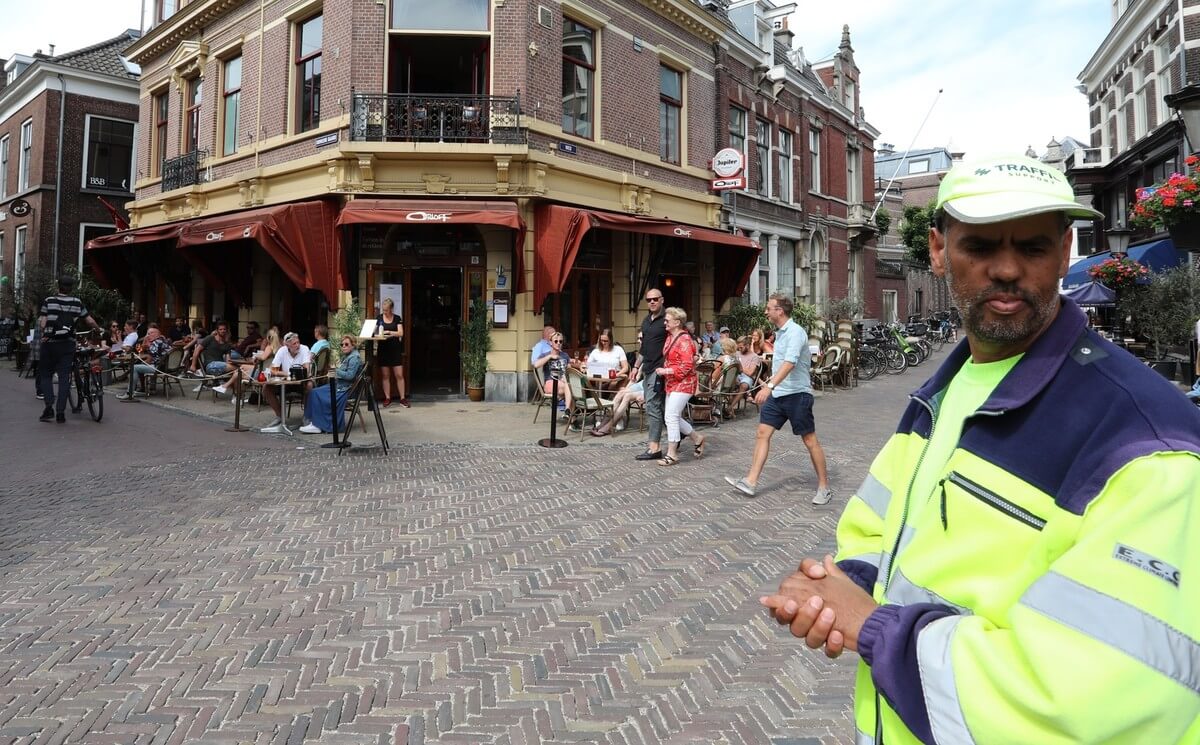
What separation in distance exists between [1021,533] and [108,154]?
30.8 metres

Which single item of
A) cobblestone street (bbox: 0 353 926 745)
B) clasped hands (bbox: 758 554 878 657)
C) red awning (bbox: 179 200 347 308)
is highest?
red awning (bbox: 179 200 347 308)

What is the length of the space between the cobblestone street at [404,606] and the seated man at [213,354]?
5.96 meters

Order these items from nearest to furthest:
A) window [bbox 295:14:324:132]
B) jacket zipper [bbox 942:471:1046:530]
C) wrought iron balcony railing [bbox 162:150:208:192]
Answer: jacket zipper [bbox 942:471:1046:530]
window [bbox 295:14:324:132]
wrought iron balcony railing [bbox 162:150:208:192]

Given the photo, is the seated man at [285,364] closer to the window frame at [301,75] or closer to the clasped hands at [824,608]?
the window frame at [301,75]

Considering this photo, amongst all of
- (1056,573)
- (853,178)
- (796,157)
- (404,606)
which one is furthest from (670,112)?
(1056,573)

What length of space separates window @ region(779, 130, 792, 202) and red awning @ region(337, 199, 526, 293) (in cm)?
1212

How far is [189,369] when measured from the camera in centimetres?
1441

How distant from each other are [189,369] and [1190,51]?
2564 centimetres

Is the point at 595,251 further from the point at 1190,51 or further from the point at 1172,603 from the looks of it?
the point at 1190,51

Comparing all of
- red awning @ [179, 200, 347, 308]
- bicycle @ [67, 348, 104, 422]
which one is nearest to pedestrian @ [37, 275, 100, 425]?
bicycle @ [67, 348, 104, 422]

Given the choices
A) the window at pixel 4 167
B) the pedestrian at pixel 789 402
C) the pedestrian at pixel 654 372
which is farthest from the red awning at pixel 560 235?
the window at pixel 4 167

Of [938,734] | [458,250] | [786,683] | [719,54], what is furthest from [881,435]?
[719,54]

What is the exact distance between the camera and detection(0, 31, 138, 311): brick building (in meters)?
23.5

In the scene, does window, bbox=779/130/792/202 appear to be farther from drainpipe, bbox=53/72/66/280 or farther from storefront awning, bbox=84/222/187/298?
drainpipe, bbox=53/72/66/280
